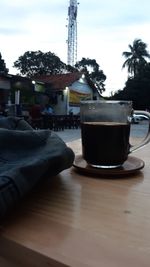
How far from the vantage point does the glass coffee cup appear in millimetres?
590

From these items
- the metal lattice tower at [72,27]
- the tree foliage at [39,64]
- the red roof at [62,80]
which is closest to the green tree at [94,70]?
the tree foliage at [39,64]

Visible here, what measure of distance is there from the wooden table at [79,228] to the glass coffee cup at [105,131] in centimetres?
9

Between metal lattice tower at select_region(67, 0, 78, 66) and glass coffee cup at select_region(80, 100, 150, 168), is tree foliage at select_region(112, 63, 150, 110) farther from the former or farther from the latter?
glass coffee cup at select_region(80, 100, 150, 168)

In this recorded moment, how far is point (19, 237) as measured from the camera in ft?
1.12

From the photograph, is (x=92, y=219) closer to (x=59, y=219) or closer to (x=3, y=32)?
(x=59, y=219)

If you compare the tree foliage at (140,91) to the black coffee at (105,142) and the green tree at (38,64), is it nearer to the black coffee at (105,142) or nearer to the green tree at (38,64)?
the green tree at (38,64)

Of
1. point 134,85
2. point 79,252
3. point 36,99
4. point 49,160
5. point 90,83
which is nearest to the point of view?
point 79,252

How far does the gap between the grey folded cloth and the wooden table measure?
1.4 inches

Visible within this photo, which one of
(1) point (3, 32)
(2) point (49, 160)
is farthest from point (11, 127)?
(1) point (3, 32)

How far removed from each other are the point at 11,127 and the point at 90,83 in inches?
613

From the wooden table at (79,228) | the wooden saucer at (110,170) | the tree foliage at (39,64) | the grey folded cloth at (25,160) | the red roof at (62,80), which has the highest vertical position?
the tree foliage at (39,64)

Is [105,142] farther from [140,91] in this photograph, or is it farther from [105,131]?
[140,91]

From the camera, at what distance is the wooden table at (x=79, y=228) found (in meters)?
0.30

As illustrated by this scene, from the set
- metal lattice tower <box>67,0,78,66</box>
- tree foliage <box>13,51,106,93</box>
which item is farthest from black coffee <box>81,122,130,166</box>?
tree foliage <box>13,51,106,93</box>
